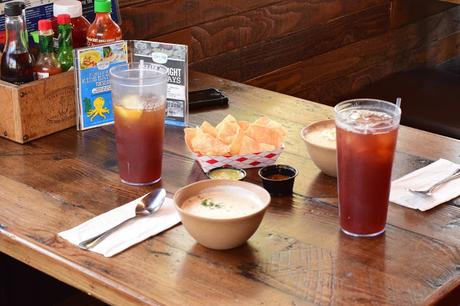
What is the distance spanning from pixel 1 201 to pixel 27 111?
12.9 inches

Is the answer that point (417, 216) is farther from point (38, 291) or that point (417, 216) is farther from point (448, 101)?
point (448, 101)

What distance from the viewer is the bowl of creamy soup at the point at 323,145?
5.42ft

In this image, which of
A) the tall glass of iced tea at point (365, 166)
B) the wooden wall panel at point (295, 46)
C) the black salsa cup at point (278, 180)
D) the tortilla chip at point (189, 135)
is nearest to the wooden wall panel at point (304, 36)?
the wooden wall panel at point (295, 46)

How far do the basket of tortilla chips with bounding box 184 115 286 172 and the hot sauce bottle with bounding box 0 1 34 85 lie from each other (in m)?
0.42

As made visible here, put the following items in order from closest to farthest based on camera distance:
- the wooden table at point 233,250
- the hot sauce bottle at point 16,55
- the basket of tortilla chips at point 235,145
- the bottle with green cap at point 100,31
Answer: the wooden table at point 233,250, the basket of tortilla chips at point 235,145, the hot sauce bottle at point 16,55, the bottle with green cap at point 100,31

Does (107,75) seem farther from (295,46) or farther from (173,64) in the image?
(295,46)

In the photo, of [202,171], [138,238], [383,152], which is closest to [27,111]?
[202,171]

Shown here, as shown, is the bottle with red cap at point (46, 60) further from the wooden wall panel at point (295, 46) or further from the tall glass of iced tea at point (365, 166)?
the wooden wall panel at point (295, 46)

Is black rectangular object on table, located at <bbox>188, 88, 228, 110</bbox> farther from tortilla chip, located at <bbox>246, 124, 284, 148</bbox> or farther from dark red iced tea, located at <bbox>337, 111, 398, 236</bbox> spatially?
dark red iced tea, located at <bbox>337, 111, 398, 236</bbox>

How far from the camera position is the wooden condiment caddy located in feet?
5.95

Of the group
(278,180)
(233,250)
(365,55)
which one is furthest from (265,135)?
(365,55)

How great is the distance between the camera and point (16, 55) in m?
1.83

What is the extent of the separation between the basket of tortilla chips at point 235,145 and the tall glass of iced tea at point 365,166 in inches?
10.4

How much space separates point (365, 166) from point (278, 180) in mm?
237
